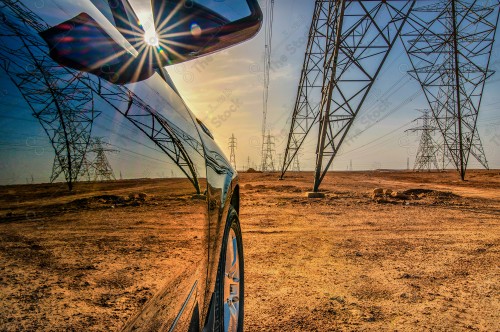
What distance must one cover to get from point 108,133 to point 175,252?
39 cm

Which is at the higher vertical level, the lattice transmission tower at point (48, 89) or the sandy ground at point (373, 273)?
the lattice transmission tower at point (48, 89)

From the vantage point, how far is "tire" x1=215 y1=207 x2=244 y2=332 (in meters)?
1.72

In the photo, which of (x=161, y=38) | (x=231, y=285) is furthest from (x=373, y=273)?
(x=161, y=38)

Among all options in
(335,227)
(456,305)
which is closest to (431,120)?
(335,227)

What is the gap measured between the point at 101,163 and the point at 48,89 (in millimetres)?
185

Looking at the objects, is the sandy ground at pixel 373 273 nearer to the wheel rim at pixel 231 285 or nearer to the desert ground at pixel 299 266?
the desert ground at pixel 299 266

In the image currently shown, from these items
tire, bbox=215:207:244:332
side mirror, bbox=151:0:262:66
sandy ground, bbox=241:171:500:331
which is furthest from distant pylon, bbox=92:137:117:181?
sandy ground, bbox=241:171:500:331

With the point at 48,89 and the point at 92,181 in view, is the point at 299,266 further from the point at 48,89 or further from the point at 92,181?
the point at 48,89

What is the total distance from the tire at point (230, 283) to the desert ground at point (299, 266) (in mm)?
439

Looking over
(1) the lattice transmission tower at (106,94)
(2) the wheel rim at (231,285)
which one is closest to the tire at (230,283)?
(2) the wheel rim at (231,285)

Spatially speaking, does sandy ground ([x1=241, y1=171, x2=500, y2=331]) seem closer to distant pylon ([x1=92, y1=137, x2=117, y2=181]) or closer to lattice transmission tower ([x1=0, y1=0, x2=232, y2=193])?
lattice transmission tower ([x1=0, y1=0, x2=232, y2=193])

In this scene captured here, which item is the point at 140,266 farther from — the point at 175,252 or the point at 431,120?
the point at 431,120

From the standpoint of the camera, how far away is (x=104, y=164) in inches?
33.1

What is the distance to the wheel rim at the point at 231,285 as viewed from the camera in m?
1.91
